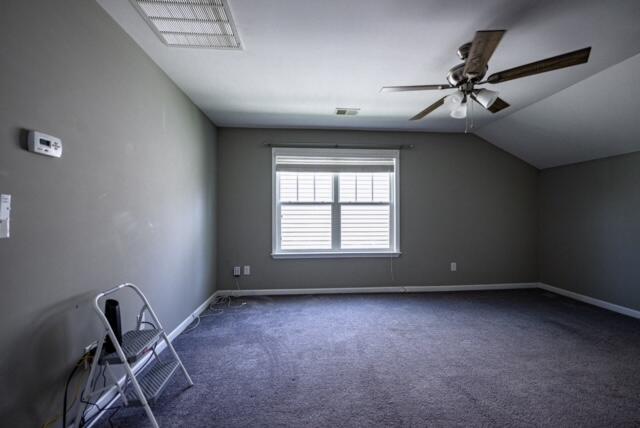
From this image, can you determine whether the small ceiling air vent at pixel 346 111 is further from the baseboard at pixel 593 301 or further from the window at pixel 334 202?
the baseboard at pixel 593 301

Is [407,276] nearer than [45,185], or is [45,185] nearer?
[45,185]

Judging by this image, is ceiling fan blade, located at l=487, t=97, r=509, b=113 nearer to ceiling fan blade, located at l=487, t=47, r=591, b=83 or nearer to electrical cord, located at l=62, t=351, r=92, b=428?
ceiling fan blade, located at l=487, t=47, r=591, b=83

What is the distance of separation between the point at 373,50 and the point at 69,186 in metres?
2.23

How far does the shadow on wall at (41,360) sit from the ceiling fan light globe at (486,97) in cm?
302

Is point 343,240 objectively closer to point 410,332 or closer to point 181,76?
point 410,332

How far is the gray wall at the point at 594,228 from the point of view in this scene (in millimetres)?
3215

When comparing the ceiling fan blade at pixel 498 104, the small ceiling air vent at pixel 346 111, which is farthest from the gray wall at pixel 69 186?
the ceiling fan blade at pixel 498 104

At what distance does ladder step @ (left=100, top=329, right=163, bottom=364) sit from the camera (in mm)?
1427

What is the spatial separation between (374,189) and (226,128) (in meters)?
2.41

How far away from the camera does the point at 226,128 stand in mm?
3986

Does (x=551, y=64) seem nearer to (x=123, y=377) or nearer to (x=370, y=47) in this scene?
(x=370, y=47)

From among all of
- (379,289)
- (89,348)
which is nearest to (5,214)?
(89,348)

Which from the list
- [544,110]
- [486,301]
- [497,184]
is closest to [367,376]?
[486,301]

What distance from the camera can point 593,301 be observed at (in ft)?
11.8
